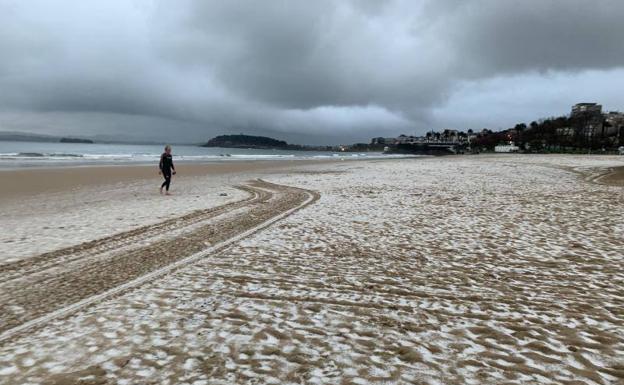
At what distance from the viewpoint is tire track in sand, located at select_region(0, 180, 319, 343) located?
241 inches

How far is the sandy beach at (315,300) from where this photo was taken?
455 cm

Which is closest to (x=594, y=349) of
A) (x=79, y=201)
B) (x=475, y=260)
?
(x=475, y=260)

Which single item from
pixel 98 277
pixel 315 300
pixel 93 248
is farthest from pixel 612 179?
pixel 98 277

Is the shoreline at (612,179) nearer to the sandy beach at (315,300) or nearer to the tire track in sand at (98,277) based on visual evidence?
the sandy beach at (315,300)

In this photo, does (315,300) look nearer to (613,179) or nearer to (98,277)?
(98,277)

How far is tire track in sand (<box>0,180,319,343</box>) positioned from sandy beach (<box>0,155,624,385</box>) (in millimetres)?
45

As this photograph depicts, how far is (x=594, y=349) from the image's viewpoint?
4879 mm

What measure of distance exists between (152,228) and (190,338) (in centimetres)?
858

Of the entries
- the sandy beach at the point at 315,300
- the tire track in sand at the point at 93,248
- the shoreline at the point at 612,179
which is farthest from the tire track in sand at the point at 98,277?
the shoreline at the point at 612,179

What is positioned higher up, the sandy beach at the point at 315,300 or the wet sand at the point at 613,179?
the sandy beach at the point at 315,300

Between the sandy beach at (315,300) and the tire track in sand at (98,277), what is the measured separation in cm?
5

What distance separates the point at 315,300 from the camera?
658 centimetres

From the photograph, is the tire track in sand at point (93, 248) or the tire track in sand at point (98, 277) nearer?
Answer: the tire track in sand at point (98, 277)

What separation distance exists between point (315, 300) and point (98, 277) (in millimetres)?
A: 4848
